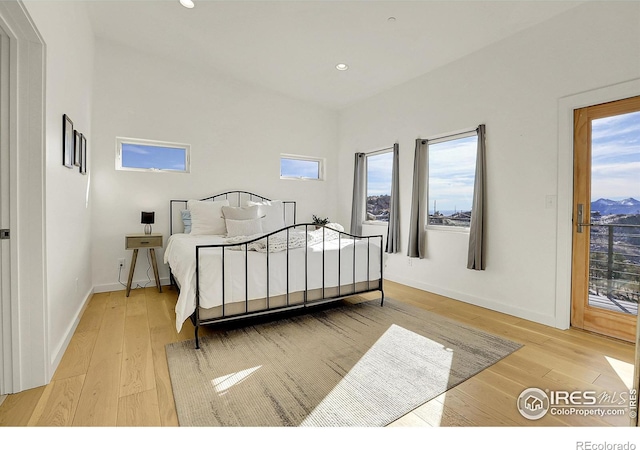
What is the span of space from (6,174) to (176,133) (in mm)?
2636

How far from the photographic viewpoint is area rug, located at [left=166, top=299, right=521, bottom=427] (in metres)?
1.54

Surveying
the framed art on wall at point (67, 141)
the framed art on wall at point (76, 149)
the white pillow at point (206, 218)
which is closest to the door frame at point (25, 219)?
the framed art on wall at point (67, 141)

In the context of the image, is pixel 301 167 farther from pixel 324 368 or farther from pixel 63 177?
pixel 324 368

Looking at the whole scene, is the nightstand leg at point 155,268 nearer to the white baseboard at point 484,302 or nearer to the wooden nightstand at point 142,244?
the wooden nightstand at point 142,244

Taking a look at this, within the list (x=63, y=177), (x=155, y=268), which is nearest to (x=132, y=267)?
(x=155, y=268)

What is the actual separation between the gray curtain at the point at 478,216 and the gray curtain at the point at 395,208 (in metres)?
1.07

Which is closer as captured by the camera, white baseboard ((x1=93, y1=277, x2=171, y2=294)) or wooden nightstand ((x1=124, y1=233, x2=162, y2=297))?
wooden nightstand ((x1=124, y1=233, x2=162, y2=297))

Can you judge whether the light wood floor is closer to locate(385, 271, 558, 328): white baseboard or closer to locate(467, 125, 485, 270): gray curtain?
locate(385, 271, 558, 328): white baseboard

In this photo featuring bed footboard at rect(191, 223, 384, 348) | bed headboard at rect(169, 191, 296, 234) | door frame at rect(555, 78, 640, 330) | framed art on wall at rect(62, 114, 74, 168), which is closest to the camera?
framed art on wall at rect(62, 114, 74, 168)

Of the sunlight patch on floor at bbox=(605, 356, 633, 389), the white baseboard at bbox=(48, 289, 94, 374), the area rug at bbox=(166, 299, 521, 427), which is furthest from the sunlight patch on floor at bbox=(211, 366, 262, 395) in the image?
the sunlight patch on floor at bbox=(605, 356, 633, 389)

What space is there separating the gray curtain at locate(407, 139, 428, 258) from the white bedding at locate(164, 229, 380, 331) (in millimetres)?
934

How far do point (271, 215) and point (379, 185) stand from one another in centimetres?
183

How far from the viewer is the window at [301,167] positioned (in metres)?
5.06
